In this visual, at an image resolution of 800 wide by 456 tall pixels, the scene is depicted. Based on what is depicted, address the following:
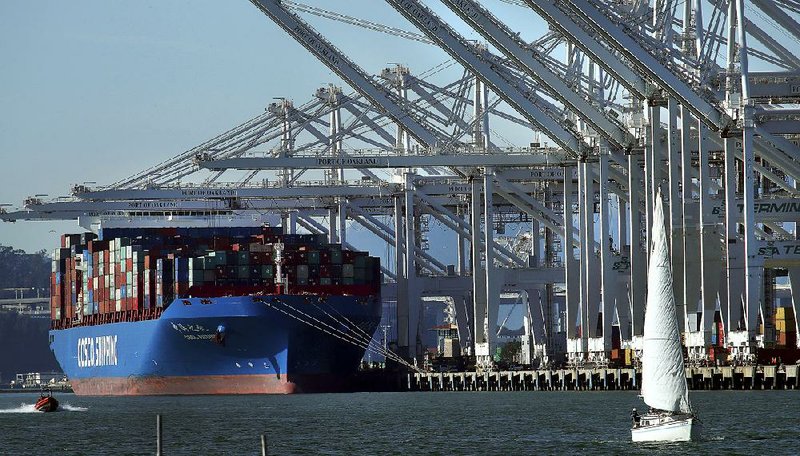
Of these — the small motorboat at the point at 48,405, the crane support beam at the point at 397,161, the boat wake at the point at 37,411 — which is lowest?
the boat wake at the point at 37,411

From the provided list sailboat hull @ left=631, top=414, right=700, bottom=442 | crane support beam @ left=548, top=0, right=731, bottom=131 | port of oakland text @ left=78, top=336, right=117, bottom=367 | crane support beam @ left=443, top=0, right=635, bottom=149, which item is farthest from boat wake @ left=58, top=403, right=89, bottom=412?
sailboat hull @ left=631, top=414, right=700, bottom=442

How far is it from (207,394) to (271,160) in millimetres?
13511

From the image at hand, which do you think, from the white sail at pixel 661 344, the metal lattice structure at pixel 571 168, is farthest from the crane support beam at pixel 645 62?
the white sail at pixel 661 344

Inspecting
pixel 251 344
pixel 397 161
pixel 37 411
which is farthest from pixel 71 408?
pixel 397 161

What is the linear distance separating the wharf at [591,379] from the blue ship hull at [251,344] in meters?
4.96

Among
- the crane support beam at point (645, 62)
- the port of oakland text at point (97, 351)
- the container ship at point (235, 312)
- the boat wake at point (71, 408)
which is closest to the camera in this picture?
the crane support beam at point (645, 62)

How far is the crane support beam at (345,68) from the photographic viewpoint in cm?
8900

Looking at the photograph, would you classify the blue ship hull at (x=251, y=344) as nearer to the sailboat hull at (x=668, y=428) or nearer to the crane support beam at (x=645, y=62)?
the crane support beam at (x=645, y=62)

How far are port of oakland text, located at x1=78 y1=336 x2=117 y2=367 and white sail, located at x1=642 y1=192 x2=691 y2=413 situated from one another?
6070cm

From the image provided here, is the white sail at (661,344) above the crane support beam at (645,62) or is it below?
below

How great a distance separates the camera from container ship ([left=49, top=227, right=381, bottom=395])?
95.8 metres

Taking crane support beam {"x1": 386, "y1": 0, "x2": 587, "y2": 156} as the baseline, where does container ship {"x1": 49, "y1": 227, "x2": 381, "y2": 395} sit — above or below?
below

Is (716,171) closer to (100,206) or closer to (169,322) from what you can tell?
(169,322)

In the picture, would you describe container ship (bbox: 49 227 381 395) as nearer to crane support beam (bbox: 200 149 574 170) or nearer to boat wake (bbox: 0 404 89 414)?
crane support beam (bbox: 200 149 574 170)
